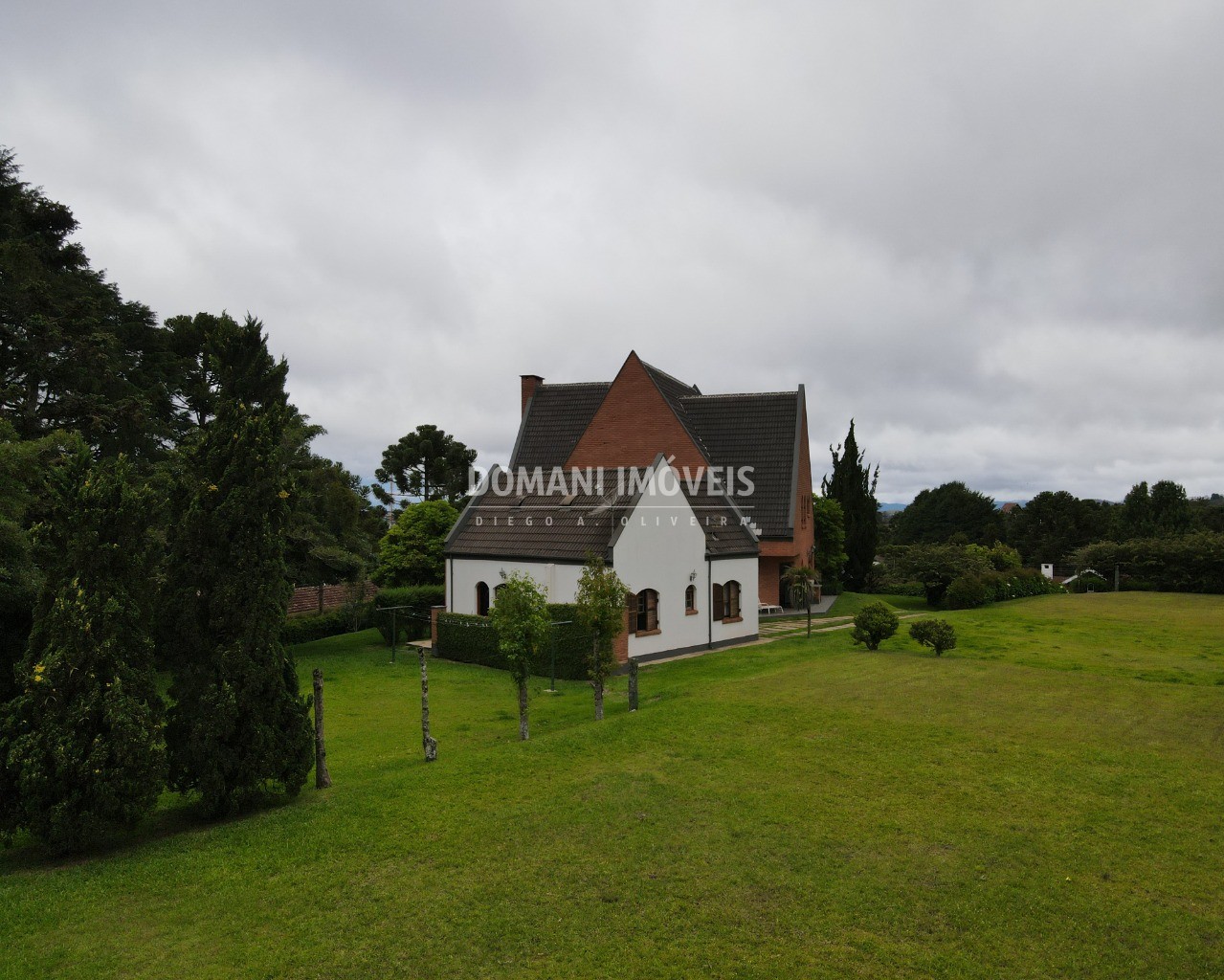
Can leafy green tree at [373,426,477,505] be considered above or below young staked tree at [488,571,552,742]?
above

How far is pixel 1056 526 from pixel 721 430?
51.6 metres

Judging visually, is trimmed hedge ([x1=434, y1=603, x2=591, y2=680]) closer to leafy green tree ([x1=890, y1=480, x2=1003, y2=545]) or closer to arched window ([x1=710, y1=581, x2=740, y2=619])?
arched window ([x1=710, y1=581, x2=740, y2=619])

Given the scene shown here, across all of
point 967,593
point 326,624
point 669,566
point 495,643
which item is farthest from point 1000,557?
point 326,624

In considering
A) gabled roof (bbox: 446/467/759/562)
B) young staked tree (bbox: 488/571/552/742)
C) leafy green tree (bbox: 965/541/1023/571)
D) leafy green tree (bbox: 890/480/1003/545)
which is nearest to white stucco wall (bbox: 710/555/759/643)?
gabled roof (bbox: 446/467/759/562)

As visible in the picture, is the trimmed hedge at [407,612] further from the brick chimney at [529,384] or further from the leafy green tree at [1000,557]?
the leafy green tree at [1000,557]

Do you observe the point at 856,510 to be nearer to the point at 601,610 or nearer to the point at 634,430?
the point at 634,430

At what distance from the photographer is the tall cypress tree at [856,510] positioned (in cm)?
3981

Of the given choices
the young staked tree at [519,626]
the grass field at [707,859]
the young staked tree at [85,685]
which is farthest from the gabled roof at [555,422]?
the young staked tree at [85,685]

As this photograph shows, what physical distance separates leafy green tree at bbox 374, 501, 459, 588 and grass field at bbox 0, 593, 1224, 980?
48.8 ft

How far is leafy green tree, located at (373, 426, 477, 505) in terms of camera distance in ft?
167

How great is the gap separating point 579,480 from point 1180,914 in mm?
18803

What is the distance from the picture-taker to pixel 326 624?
26.4 m

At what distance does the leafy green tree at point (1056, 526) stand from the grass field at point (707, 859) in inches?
2413

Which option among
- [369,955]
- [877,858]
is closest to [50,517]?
[369,955]
